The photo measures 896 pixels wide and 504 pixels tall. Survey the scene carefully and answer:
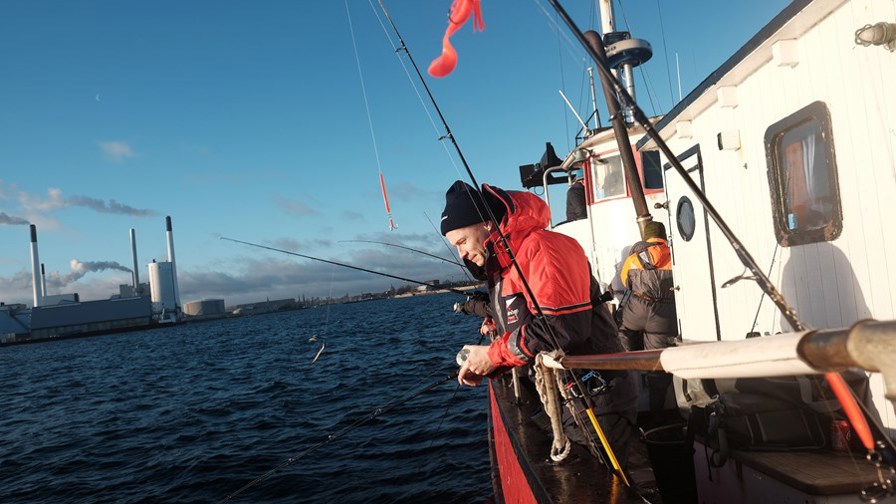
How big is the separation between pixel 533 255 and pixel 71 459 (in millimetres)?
13927

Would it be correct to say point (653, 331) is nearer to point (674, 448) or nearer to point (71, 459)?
point (674, 448)

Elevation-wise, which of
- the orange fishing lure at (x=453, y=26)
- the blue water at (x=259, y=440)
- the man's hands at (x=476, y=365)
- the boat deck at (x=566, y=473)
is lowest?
the blue water at (x=259, y=440)

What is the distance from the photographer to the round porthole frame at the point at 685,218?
575 centimetres

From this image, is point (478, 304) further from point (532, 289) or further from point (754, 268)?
point (754, 268)

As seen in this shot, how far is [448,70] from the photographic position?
310 cm

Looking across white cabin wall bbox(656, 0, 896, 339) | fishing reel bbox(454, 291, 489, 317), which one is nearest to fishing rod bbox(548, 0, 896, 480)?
white cabin wall bbox(656, 0, 896, 339)

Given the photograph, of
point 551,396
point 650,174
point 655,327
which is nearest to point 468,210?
point 551,396

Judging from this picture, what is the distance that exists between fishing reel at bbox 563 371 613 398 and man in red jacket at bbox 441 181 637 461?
61 mm

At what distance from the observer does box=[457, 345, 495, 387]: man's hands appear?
309 centimetres

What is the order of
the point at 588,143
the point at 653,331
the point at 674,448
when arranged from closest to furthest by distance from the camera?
1. the point at 674,448
2. the point at 653,331
3. the point at 588,143

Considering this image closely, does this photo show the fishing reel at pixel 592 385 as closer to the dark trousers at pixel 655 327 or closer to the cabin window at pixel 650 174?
the dark trousers at pixel 655 327

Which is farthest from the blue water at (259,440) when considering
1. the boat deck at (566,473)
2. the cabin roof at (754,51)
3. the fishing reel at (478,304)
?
the cabin roof at (754,51)

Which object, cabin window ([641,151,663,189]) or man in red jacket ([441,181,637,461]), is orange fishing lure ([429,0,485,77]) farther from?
cabin window ([641,151,663,189])

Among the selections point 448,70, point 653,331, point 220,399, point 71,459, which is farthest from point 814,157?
point 220,399
